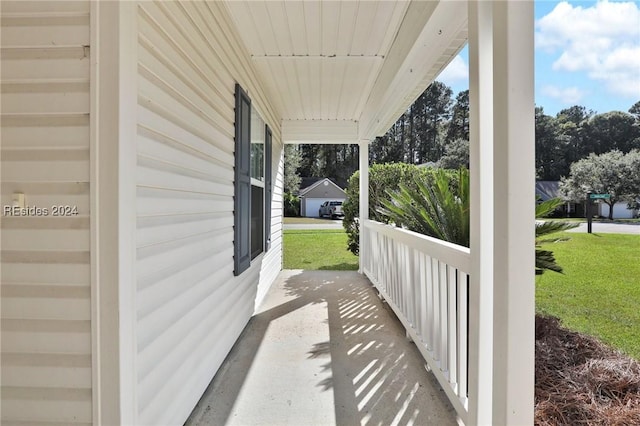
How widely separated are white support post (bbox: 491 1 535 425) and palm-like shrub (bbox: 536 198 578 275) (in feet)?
4.74

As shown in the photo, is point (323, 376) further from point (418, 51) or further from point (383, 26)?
point (383, 26)

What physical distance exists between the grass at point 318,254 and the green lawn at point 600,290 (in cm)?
365

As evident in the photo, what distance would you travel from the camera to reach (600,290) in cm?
461

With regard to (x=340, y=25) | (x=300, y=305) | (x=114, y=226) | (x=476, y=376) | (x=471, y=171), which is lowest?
(x=300, y=305)

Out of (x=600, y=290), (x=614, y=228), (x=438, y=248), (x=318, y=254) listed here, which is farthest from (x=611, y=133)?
(x=318, y=254)

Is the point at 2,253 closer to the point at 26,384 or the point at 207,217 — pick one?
the point at 26,384

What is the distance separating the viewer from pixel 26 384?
4.23ft

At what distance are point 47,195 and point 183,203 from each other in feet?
2.29

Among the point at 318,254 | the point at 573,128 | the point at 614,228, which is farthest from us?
the point at 318,254

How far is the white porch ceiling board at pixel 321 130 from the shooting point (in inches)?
245

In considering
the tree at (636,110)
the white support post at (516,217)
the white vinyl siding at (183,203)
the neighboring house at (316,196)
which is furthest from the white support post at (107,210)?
the neighboring house at (316,196)

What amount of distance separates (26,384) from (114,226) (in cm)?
71

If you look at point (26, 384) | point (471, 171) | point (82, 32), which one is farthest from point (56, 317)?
point (471, 171)

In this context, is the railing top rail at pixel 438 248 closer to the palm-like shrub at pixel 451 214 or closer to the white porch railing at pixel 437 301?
the white porch railing at pixel 437 301
